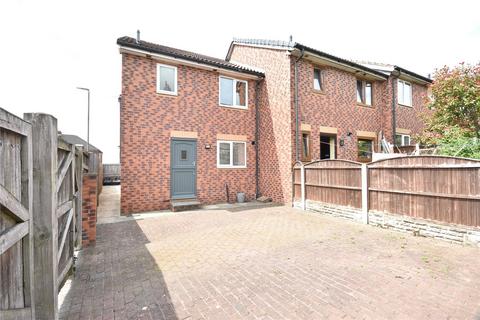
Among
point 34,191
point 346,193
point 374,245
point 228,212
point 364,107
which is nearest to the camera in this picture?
point 34,191

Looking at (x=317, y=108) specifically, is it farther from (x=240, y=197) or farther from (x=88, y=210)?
(x=88, y=210)

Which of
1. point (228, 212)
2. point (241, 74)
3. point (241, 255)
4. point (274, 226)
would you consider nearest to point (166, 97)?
point (241, 74)

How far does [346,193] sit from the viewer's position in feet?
24.7

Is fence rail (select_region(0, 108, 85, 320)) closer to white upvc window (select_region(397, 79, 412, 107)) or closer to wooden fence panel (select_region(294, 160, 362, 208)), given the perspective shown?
wooden fence panel (select_region(294, 160, 362, 208))

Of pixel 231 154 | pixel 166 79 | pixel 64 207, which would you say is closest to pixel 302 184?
pixel 231 154

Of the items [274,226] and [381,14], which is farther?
[381,14]

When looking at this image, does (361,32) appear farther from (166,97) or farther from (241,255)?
(241,255)

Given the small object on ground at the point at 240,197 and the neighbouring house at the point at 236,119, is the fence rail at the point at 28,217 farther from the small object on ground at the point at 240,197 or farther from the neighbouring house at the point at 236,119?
the small object on ground at the point at 240,197

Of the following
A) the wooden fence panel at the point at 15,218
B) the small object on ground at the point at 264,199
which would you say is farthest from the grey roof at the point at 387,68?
the wooden fence panel at the point at 15,218

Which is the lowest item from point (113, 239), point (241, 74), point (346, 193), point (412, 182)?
point (113, 239)

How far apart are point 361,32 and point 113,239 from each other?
1221 cm

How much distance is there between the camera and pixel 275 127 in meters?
→ 10.4

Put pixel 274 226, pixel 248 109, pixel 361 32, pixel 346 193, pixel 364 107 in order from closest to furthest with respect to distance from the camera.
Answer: pixel 274 226 < pixel 346 193 < pixel 361 32 < pixel 248 109 < pixel 364 107

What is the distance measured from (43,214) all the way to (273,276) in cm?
303
